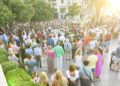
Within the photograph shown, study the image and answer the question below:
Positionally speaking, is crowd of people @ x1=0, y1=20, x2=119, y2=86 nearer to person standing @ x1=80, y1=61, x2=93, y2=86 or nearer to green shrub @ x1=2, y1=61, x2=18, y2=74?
person standing @ x1=80, y1=61, x2=93, y2=86

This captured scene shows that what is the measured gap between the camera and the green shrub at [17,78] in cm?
1019

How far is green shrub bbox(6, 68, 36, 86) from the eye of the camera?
10.2m

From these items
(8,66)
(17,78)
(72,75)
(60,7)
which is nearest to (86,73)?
(72,75)

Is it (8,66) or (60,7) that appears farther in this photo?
(60,7)

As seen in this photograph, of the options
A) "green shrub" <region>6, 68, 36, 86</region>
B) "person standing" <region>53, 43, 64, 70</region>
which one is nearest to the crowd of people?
"person standing" <region>53, 43, 64, 70</region>

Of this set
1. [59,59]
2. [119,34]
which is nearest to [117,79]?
[59,59]

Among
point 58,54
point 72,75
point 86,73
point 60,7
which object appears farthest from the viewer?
point 60,7

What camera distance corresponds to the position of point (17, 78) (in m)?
10.8

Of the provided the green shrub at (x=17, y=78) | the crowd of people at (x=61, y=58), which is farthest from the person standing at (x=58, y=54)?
the green shrub at (x=17, y=78)

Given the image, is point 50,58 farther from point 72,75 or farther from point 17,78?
point 17,78

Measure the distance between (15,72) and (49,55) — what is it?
4.41 meters

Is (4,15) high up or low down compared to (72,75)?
up

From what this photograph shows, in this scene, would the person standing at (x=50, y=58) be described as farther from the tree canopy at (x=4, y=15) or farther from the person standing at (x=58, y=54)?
the tree canopy at (x=4, y=15)

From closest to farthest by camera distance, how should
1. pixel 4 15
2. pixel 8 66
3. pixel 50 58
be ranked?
pixel 8 66 < pixel 50 58 < pixel 4 15
